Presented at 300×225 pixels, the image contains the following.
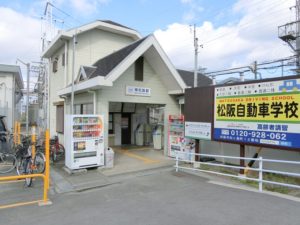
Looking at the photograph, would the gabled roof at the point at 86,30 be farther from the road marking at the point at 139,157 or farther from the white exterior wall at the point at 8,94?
the road marking at the point at 139,157

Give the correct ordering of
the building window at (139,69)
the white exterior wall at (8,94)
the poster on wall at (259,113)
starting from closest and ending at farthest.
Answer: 1. the poster on wall at (259,113)
2. the building window at (139,69)
3. the white exterior wall at (8,94)

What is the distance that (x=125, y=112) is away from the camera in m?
14.3

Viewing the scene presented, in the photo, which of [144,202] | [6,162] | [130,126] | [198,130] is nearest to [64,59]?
[130,126]

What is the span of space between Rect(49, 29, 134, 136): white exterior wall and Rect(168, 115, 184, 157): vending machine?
5.56 meters

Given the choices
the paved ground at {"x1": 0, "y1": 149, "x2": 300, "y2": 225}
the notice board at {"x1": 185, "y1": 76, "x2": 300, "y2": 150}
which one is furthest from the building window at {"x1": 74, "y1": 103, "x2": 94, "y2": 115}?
the notice board at {"x1": 185, "y1": 76, "x2": 300, "y2": 150}

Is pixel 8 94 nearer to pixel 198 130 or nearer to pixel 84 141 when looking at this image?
pixel 84 141

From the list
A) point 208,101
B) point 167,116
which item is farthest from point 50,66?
point 208,101

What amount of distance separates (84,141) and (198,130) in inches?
154

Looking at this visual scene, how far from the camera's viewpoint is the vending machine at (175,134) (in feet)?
32.8

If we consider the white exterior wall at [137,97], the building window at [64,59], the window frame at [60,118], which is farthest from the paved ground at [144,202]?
the building window at [64,59]

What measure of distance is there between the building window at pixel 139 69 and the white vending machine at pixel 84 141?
2725mm

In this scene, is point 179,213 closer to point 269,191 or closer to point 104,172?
point 269,191

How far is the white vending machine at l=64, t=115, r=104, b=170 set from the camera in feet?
26.1

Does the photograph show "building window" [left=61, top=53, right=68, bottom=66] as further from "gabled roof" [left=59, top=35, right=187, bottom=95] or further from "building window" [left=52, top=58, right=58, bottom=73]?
"gabled roof" [left=59, top=35, right=187, bottom=95]
